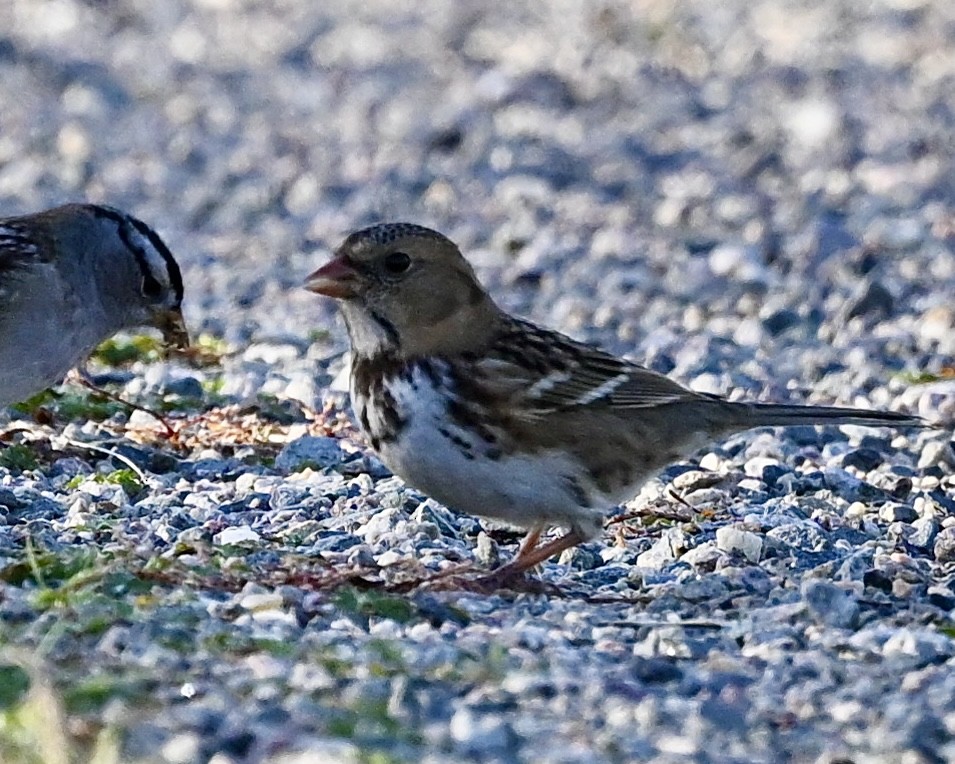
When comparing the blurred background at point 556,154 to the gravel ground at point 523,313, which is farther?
the blurred background at point 556,154

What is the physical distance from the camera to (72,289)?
276 inches

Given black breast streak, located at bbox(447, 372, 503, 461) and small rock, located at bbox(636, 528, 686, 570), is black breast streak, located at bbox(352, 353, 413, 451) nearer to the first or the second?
black breast streak, located at bbox(447, 372, 503, 461)

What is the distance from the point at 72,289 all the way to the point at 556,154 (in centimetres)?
612

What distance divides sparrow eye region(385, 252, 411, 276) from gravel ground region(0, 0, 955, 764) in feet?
2.40

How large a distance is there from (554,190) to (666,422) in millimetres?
5950

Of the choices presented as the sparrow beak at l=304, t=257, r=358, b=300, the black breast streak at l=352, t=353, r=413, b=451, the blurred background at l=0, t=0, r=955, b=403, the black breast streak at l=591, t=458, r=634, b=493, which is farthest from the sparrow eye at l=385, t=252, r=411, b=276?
the blurred background at l=0, t=0, r=955, b=403

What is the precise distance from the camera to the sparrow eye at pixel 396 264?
6.16m

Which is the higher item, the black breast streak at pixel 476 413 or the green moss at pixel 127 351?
the green moss at pixel 127 351

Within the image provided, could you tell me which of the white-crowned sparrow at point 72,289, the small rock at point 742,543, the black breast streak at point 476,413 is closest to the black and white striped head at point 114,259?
the white-crowned sparrow at point 72,289

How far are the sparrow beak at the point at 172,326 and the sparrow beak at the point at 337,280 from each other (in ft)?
4.65

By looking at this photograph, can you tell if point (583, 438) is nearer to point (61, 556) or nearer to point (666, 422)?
point (666, 422)

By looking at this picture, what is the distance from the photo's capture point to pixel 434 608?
5.38 meters

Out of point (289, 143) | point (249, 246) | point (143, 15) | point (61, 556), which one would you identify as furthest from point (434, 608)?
point (143, 15)

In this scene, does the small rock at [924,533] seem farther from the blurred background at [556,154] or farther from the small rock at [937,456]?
the blurred background at [556,154]
